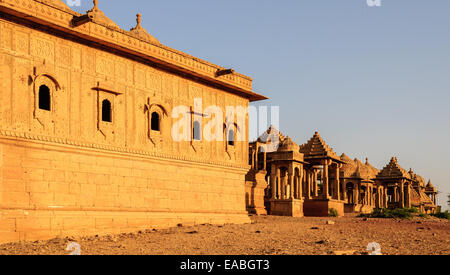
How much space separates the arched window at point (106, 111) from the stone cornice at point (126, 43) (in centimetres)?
193

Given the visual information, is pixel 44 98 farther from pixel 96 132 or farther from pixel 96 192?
pixel 96 192

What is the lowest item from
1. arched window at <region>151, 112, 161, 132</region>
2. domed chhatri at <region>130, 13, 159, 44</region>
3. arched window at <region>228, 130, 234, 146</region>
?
arched window at <region>228, 130, 234, 146</region>

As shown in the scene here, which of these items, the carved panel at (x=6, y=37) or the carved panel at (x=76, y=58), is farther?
the carved panel at (x=76, y=58)

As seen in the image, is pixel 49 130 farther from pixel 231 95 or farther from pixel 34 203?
pixel 231 95

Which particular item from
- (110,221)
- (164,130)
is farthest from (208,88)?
(110,221)

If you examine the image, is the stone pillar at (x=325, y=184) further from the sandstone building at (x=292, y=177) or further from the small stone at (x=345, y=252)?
the small stone at (x=345, y=252)

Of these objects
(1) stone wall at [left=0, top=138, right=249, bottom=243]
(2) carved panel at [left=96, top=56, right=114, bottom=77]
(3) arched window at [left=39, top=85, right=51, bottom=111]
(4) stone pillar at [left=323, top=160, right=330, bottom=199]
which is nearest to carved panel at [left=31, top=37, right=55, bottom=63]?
(3) arched window at [left=39, top=85, right=51, bottom=111]

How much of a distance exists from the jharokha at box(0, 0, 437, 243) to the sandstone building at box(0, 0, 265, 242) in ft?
0.12

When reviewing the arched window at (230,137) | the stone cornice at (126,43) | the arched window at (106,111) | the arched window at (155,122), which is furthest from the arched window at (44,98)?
the arched window at (230,137)

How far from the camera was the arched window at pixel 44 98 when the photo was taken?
1792 centimetres

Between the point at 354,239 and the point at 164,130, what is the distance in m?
8.15

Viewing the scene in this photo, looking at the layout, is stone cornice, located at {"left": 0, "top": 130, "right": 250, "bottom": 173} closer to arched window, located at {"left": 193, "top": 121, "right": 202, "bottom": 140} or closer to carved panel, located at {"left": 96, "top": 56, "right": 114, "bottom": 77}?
arched window, located at {"left": 193, "top": 121, "right": 202, "bottom": 140}

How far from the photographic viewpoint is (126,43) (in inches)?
806

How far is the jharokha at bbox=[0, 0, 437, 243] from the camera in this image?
16875 millimetres
